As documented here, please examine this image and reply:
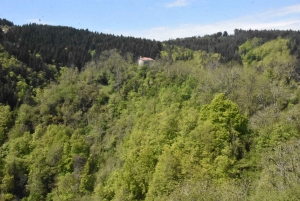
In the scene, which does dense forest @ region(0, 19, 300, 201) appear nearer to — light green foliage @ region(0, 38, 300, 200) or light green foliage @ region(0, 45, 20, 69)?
light green foliage @ region(0, 38, 300, 200)

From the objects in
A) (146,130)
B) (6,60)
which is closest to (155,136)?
(146,130)

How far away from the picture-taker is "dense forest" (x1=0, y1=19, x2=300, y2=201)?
35.1 meters

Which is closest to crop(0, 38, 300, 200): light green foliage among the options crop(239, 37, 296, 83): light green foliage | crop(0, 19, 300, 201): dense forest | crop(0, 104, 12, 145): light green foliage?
crop(0, 19, 300, 201): dense forest

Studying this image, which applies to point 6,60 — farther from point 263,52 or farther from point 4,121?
point 263,52

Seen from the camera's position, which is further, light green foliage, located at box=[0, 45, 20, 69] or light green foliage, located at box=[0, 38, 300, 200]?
light green foliage, located at box=[0, 45, 20, 69]

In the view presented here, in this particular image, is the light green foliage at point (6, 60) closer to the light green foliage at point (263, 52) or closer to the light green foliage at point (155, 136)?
the light green foliage at point (155, 136)

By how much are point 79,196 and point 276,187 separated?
44.2 m

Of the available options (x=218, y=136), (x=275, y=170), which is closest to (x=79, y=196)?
(x=218, y=136)

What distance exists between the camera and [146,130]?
62594 millimetres

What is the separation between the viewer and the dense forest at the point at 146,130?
115 ft

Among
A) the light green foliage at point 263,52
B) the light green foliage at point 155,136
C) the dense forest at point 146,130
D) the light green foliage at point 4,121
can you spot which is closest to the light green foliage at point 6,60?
the dense forest at point 146,130

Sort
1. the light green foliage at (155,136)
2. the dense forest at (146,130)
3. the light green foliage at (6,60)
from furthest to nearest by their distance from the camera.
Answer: the light green foliage at (6,60), the dense forest at (146,130), the light green foliage at (155,136)

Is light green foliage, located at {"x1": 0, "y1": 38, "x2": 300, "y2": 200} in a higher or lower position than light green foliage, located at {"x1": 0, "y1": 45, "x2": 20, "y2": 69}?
lower

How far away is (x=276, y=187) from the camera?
24156mm
